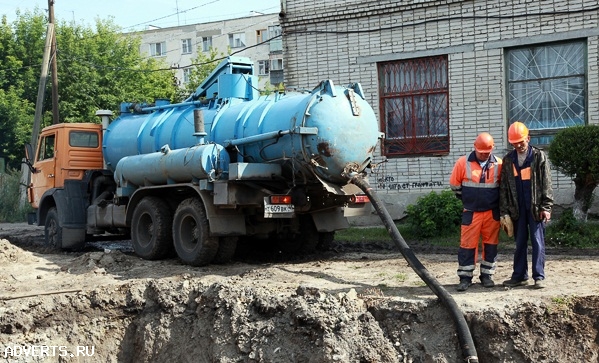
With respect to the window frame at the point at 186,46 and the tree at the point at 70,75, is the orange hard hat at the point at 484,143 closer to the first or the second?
the tree at the point at 70,75

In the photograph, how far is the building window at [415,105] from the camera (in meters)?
15.9

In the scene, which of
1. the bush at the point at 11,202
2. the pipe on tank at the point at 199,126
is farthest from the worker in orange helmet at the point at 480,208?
the bush at the point at 11,202

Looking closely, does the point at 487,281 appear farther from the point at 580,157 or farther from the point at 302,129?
the point at 580,157

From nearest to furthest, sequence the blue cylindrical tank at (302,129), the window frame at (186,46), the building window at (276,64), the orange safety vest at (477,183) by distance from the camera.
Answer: the orange safety vest at (477,183) < the blue cylindrical tank at (302,129) < the building window at (276,64) < the window frame at (186,46)

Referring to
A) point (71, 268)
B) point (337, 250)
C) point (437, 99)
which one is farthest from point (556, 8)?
point (71, 268)

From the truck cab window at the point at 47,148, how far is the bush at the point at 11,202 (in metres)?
10.7

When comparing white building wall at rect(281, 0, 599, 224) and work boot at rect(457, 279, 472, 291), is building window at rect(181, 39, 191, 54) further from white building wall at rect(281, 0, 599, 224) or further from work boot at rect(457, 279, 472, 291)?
work boot at rect(457, 279, 472, 291)

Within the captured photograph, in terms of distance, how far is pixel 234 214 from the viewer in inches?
439

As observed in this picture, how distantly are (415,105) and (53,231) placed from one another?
24.7 ft

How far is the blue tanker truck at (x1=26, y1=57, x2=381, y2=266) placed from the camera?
10.5m

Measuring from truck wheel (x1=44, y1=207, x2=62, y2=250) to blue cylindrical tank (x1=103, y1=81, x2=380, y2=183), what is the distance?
11.8 ft

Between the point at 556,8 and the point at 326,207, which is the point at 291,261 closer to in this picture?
the point at 326,207

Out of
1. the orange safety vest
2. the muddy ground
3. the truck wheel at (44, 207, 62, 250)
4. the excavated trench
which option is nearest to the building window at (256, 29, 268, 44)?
the truck wheel at (44, 207, 62, 250)

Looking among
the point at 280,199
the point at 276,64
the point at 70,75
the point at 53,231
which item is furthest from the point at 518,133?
the point at 276,64
